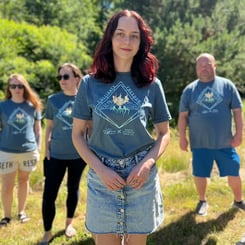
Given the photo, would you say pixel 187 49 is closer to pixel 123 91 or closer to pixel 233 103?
pixel 233 103

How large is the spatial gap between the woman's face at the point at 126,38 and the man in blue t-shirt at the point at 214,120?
81.4 inches

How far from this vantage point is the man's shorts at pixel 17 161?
13.2 feet

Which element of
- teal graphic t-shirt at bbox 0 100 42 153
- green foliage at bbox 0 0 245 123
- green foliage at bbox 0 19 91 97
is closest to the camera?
teal graphic t-shirt at bbox 0 100 42 153

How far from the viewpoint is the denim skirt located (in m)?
2.01

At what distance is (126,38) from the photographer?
6.48 ft

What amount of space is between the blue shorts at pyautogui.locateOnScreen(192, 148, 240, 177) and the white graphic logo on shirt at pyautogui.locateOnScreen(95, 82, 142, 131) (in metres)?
2.21

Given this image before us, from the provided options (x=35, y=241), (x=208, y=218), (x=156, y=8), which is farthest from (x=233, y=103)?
(x=156, y=8)

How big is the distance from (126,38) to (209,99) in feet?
7.09

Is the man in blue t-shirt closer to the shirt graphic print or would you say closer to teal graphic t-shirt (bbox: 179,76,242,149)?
teal graphic t-shirt (bbox: 179,76,242,149)

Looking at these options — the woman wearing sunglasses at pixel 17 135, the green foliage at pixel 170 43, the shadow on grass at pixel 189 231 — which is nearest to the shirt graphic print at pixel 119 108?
the shadow on grass at pixel 189 231

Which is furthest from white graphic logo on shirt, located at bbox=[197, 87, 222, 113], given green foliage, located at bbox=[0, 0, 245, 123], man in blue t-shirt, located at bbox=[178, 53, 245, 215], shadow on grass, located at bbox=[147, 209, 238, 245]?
green foliage, located at bbox=[0, 0, 245, 123]

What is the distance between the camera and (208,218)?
4.07 metres

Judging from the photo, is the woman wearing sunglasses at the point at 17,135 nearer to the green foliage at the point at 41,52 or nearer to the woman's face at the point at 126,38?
the woman's face at the point at 126,38

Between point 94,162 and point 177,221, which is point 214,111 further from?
point 94,162
